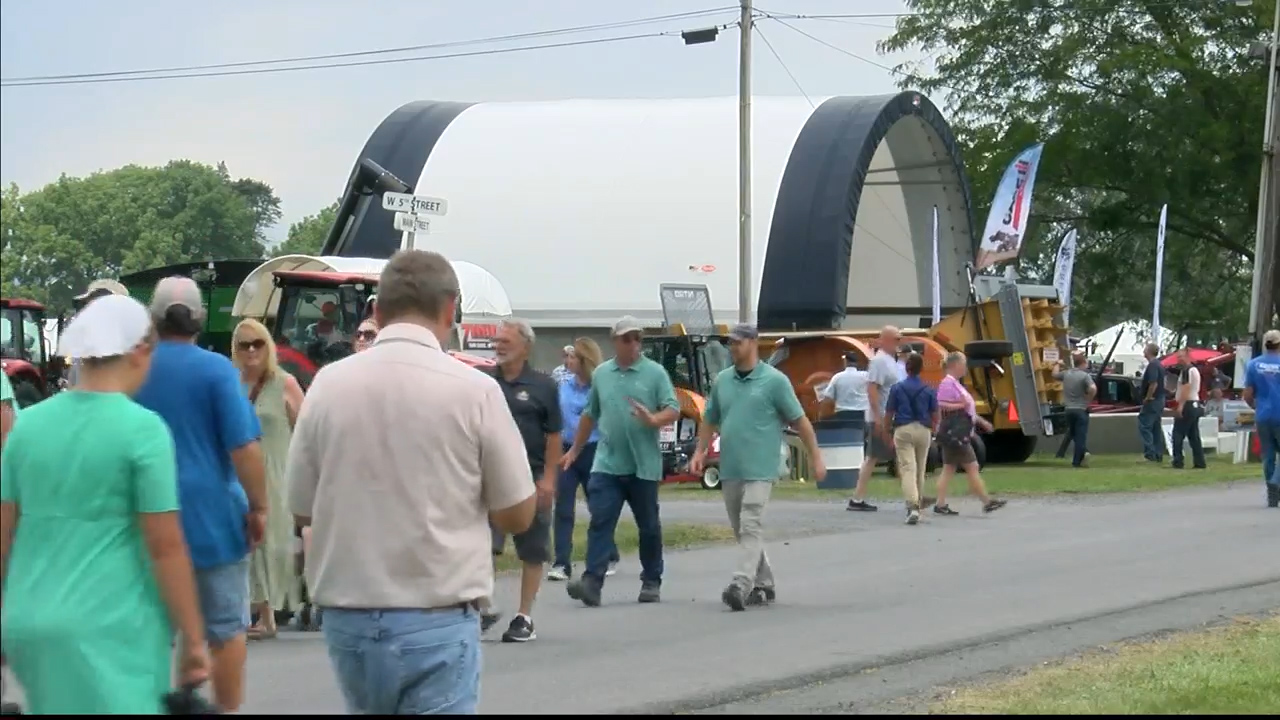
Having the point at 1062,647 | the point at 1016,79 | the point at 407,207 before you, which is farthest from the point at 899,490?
the point at 1016,79

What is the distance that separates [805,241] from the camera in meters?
37.2

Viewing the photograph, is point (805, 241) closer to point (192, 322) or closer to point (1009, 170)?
point (1009, 170)

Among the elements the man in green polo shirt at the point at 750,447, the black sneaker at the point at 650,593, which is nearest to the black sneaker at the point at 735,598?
the man in green polo shirt at the point at 750,447

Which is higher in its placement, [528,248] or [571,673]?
[528,248]

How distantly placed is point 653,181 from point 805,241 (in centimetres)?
407

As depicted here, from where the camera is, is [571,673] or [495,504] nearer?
[495,504]

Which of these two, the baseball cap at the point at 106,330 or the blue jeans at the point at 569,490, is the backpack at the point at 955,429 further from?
the baseball cap at the point at 106,330

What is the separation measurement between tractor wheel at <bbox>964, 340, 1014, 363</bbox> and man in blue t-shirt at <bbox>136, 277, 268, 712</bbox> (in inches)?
926

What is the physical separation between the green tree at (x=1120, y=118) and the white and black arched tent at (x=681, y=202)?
3.52 meters

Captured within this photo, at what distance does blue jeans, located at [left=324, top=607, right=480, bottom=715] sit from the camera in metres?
5.10

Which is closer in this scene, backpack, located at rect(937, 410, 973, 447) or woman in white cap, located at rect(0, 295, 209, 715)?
woman in white cap, located at rect(0, 295, 209, 715)

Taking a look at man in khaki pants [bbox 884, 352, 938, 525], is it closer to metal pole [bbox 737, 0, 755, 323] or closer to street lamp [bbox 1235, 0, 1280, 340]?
metal pole [bbox 737, 0, 755, 323]

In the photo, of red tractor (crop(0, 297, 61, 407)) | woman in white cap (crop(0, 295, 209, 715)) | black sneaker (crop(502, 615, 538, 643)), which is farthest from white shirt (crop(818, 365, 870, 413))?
woman in white cap (crop(0, 295, 209, 715))

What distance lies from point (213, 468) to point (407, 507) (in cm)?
223
